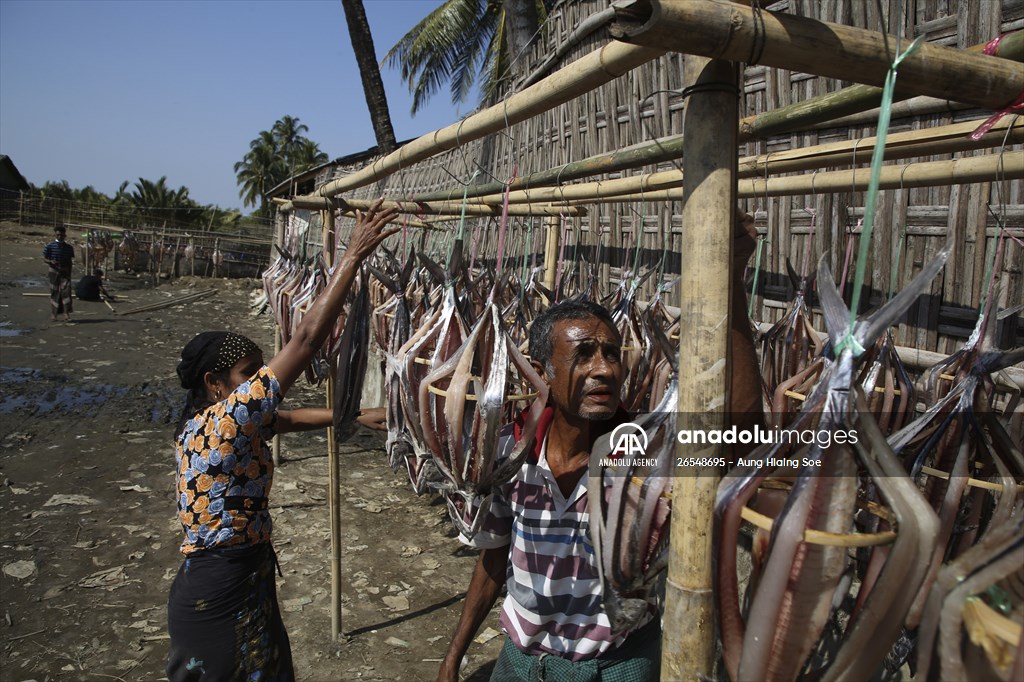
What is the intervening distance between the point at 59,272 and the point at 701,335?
51.3 feet

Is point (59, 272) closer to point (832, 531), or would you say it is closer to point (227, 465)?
point (227, 465)

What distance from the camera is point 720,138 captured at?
41.6 inches

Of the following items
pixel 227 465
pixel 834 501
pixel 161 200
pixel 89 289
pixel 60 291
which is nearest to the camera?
pixel 834 501

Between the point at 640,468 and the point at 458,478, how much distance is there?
893 mm

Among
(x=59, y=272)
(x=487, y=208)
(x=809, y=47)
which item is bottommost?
(x=59, y=272)

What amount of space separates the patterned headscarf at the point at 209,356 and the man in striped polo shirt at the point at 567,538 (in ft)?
3.63

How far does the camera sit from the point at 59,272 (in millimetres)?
13234

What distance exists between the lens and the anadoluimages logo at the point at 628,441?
1308 mm

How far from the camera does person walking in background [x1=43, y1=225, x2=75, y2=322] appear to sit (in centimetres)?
1317

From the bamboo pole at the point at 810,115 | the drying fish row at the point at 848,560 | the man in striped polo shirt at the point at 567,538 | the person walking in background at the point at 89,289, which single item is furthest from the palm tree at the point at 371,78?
the drying fish row at the point at 848,560

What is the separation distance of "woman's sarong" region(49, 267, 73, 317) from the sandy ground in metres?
5.38

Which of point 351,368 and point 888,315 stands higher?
point 888,315

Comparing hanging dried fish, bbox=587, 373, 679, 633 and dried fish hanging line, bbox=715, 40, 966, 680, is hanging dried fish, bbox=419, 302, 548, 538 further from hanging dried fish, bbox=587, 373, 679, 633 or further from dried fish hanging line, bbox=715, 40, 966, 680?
dried fish hanging line, bbox=715, 40, 966, 680

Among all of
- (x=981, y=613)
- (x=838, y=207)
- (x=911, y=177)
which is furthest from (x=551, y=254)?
(x=981, y=613)
